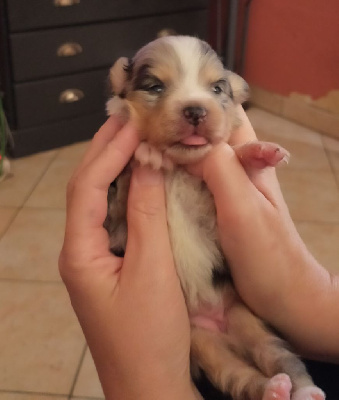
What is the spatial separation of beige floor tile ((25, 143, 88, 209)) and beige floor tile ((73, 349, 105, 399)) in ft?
3.27

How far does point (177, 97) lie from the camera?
116 cm

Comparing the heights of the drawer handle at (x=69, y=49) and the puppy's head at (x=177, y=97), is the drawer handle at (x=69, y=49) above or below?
below

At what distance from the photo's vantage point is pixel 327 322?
3.20ft

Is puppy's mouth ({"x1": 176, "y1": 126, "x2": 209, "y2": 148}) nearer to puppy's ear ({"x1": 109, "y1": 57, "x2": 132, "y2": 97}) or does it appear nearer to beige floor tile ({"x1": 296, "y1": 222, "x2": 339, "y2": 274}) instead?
puppy's ear ({"x1": 109, "y1": 57, "x2": 132, "y2": 97})

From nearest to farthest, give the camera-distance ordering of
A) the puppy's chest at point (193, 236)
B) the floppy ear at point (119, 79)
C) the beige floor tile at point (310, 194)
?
the puppy's chest at point (193, 236)
the floppy ear at point (119, 79)
the beige floor tile at point (310, 194)

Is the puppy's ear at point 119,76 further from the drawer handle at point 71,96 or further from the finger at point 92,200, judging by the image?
the drawer handle at point 71,96

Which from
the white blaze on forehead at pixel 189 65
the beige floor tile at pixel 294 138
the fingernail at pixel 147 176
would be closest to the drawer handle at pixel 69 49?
the beige floor tile at pixel 294 138

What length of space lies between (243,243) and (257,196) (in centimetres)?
9

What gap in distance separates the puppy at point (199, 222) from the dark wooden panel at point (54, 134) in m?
1.96

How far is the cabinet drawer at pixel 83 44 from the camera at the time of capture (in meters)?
2.84

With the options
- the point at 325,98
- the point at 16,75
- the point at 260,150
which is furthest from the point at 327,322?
the point at 325,98

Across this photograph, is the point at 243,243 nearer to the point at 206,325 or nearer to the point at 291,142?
the point at 206,325

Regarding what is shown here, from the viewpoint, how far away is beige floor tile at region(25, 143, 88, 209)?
265 cm

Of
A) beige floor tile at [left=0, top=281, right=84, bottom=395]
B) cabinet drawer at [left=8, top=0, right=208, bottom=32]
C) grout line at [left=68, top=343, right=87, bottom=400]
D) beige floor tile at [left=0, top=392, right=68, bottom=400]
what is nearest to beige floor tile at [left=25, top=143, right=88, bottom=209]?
beige floor tile at [left=0, top=281, right=84, bottom=395]
